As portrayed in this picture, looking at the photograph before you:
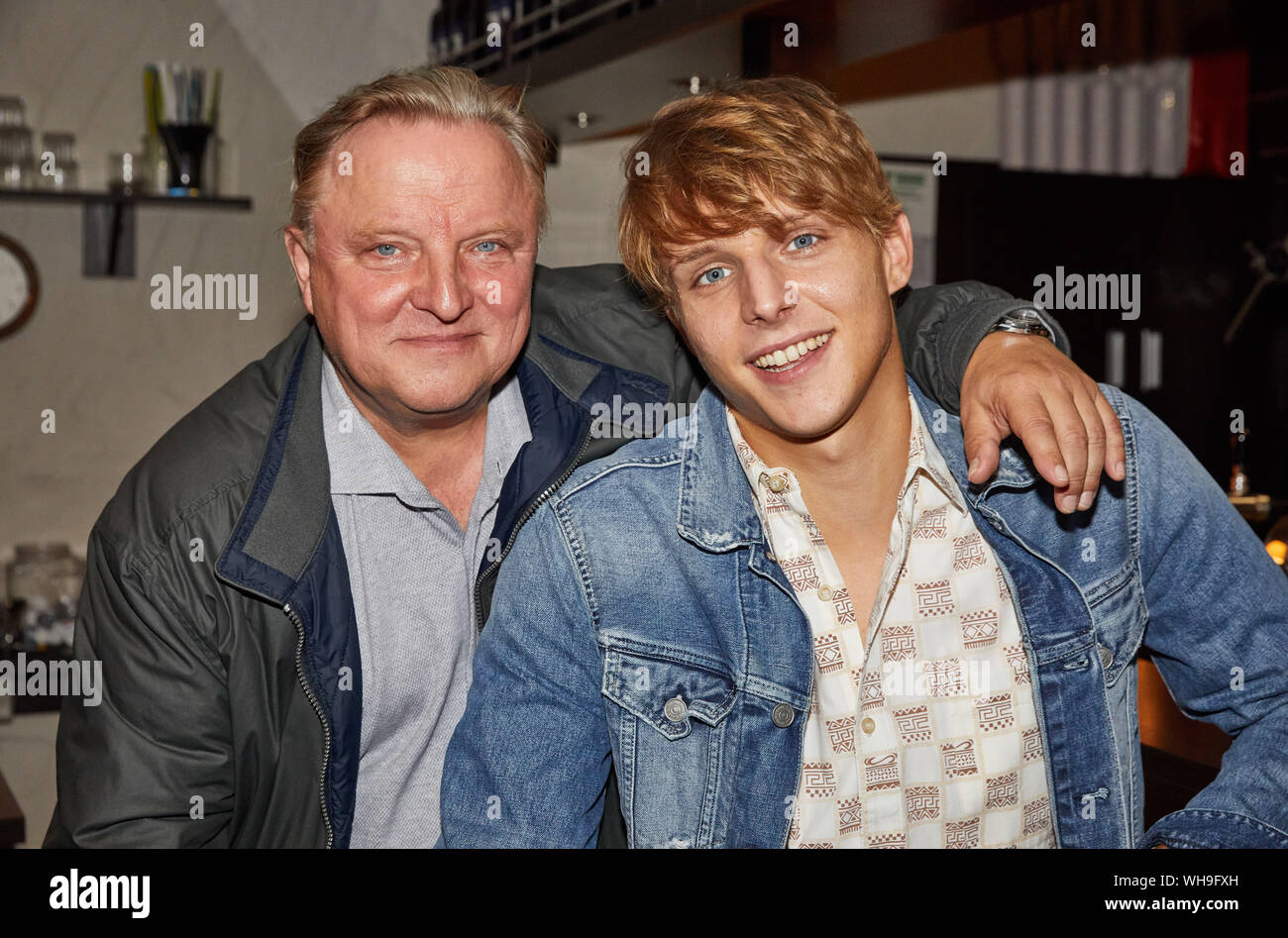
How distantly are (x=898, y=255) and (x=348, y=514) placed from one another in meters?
0.68

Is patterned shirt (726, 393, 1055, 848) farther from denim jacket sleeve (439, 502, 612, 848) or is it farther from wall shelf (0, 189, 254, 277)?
wall shelf (0, 189, 254, 277)

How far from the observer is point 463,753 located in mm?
1161

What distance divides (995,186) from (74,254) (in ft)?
8.10

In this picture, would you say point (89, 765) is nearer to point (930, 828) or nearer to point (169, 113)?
point (930, 828)

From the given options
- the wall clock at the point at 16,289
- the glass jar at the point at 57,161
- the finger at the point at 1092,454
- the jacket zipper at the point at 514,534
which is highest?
the glass jar at the point at 57,161

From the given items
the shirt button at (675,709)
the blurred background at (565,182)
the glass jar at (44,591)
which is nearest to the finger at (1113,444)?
the shirt button at (675,709)

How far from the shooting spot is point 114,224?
9.48 ft

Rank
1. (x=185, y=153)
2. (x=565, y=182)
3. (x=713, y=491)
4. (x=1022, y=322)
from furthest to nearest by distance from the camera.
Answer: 1. (x=565, y=182)
2. (x=185, y=153)
3. (x=1022, y=322)
4. (x=713, y=491)

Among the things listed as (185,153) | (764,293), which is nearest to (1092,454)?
(764,293)

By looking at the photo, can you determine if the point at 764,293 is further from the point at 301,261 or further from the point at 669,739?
the point at 301,261

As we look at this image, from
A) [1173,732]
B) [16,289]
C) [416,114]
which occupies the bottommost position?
[1173,732]

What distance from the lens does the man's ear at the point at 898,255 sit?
1219 millimetres

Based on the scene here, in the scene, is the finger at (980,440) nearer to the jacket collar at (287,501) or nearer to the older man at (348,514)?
the older man at (348,514)

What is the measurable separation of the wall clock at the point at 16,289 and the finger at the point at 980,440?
8.30 ft
